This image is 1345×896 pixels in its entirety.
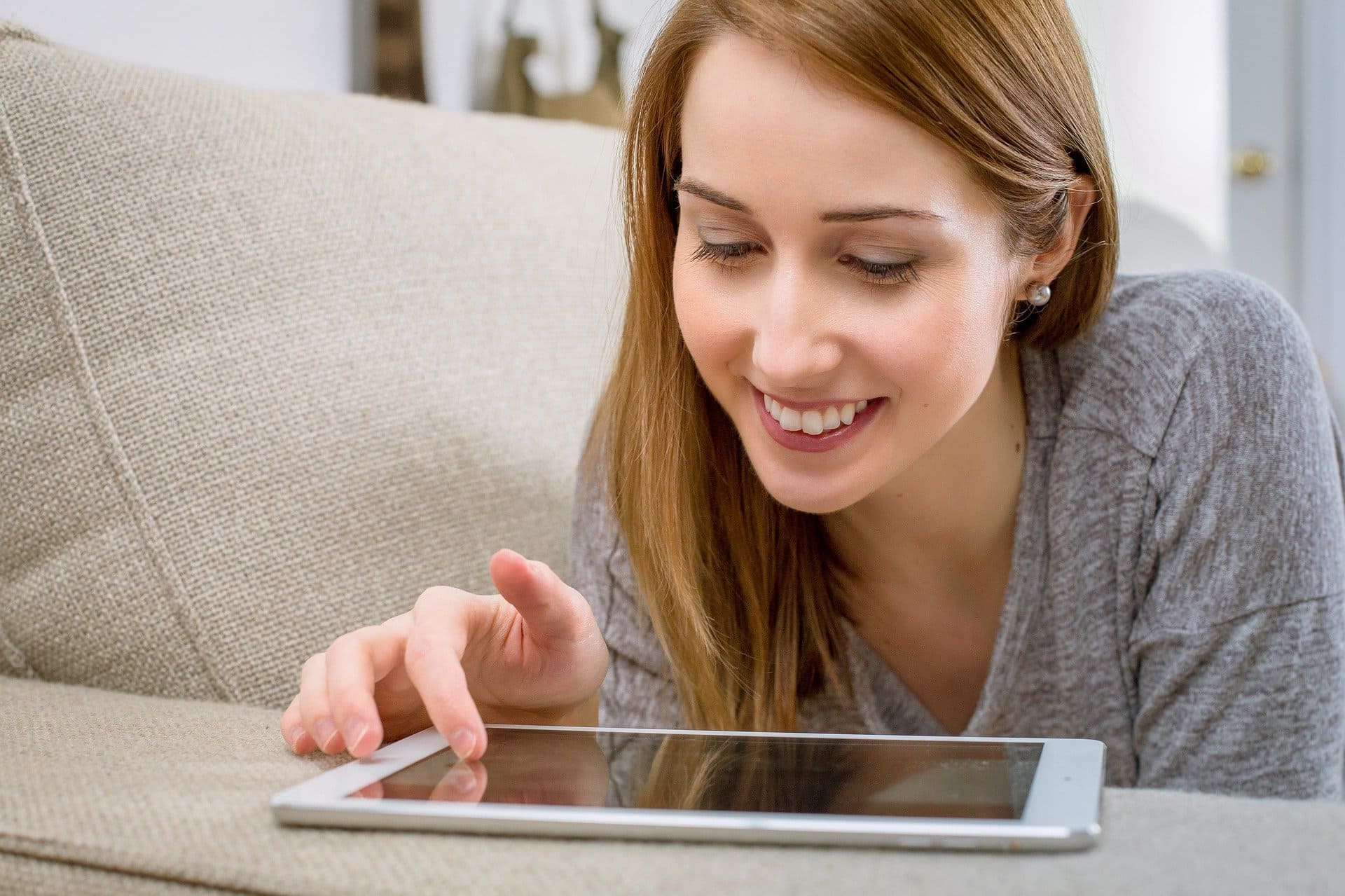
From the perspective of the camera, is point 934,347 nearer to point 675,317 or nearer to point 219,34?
point 675,317

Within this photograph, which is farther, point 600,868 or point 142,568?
point 142,568

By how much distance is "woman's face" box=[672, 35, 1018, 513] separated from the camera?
79 centimetres

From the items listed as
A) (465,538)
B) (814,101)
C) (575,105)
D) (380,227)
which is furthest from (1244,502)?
(575,105)

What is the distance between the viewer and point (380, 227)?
104cm

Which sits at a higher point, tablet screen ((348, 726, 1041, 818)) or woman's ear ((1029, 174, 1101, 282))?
woman's ear ((1029, 174, 1101, 282))

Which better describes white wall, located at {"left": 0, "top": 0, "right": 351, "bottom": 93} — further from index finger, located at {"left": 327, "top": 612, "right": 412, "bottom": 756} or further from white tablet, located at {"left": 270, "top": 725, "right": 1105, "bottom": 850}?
white tablet, located at {"left": 270, "top": 725, "right": 1105, "bottom": 850}

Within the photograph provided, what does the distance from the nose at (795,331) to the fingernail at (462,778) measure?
350mm

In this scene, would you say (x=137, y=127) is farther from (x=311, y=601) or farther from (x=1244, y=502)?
(x=1244, y=502)

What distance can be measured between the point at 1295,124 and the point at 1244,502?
2689 mm

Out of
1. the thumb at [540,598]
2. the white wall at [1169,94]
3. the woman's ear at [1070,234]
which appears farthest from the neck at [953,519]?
the white wall at [1169,94]

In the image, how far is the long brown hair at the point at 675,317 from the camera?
0.81 metres

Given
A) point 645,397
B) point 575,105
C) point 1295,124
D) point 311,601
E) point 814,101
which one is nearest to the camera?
point 814,101

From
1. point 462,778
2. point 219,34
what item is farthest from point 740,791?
point 219,34

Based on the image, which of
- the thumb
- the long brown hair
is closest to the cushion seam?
the thumb
